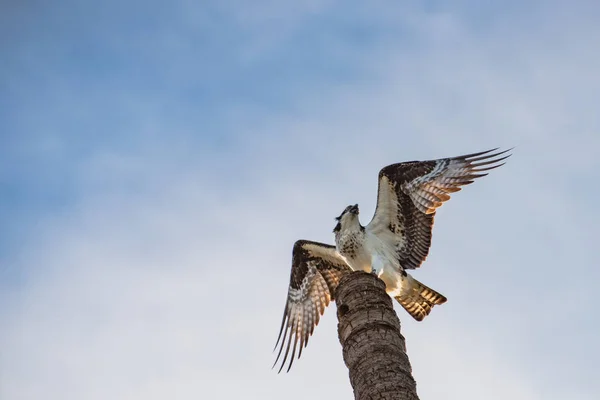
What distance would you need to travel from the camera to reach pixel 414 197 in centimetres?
1233

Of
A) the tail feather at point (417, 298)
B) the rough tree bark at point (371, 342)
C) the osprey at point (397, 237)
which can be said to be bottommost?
the rough tree bark at point (371, 342)

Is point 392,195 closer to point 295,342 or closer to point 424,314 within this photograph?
point 424,314

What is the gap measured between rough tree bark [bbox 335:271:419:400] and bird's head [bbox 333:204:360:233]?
3.31 metres

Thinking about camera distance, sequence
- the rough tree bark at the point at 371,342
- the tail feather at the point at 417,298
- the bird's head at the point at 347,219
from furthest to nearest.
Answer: the bird's head at the point at 347,219 → the tail feather at the point at 417,298 → the rough tree bark at the point at 371,342

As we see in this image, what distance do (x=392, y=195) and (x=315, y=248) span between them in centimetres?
185

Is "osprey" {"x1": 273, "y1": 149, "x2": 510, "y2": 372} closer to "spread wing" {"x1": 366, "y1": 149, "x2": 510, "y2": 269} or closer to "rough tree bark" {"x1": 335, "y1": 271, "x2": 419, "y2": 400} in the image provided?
"spread wing" {"x1": 366, "y1": 149, "x2": 510, "y2": 269}

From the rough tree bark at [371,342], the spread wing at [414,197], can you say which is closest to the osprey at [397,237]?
the spread wing at [414,197]

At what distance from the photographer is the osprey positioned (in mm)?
12000

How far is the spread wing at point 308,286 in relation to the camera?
42.2ft

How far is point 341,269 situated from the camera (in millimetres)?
12984

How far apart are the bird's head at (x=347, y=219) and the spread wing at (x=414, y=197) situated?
14.5 inches

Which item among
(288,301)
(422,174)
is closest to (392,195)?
(422,174)

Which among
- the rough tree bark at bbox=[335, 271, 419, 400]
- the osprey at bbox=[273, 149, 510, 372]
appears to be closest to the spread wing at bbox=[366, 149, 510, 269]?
the osprey at bbox=[273, 149, 510, 372]

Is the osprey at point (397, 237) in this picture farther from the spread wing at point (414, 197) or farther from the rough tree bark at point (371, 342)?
the rough tree bark at point (371, 342)
